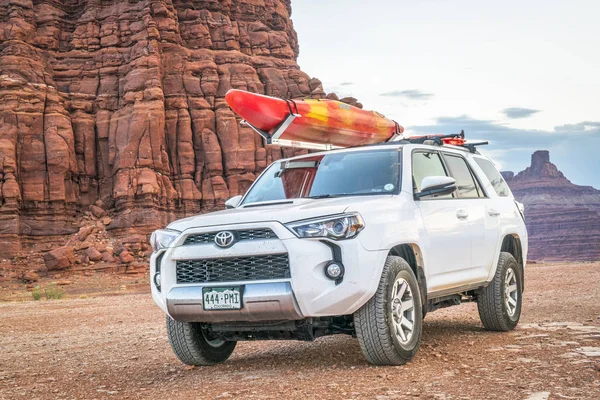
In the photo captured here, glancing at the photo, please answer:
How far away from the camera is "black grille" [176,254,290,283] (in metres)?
6.38

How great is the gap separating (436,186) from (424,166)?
904mm

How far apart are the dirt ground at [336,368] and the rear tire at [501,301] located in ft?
0.52

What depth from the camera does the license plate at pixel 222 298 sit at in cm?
638

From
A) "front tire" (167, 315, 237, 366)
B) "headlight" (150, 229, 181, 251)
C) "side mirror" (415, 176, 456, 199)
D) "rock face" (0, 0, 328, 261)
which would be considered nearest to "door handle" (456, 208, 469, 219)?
"side mirror" (415, 176, 456, 199)

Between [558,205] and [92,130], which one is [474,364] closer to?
[92,130]

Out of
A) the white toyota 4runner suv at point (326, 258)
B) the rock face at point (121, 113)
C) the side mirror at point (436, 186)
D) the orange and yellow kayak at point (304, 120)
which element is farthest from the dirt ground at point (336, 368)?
the rock face at point (121, 113)

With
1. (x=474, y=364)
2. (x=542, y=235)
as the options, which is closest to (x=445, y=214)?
(x=474, y=364)

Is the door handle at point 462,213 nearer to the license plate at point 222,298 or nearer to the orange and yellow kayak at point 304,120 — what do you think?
the license plate at point 222,298

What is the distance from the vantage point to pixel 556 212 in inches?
6132

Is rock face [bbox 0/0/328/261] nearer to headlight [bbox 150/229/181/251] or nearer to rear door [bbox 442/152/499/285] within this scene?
rear door [bbox 442/152/499/285]

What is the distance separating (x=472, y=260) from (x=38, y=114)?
5673 cm

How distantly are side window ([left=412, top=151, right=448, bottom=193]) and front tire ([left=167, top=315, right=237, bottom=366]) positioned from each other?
8.19ft

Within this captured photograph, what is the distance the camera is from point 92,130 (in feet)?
207

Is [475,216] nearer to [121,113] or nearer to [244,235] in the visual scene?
[244,235]
